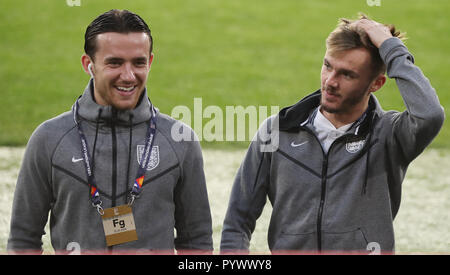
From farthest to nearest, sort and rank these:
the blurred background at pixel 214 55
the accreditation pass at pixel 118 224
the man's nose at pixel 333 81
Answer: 1. the blurred background at pixel 214 55
2. the man's nose at pixel 333 81
3. the accreditation pass at pixel 118 224

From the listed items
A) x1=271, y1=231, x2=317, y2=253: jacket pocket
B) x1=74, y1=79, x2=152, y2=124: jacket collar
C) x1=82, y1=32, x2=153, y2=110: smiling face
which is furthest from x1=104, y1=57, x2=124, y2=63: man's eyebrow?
x1=271, y1=231, x2=317, y2=253: jacket pocket

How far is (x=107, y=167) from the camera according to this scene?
2615 millimetres

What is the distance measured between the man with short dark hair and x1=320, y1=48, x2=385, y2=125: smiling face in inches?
22.9

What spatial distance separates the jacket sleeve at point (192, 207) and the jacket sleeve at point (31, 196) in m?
0.49

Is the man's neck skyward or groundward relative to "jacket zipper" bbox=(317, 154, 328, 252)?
skyward

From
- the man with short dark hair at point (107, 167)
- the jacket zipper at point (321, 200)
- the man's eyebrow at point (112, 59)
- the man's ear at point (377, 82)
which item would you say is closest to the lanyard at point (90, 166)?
the man with short dark hair at point (107, 167)

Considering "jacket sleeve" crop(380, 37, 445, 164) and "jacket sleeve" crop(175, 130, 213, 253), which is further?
"jacket sleeve" crop(175, 130, 213, 253)

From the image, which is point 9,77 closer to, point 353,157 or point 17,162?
point 17,162

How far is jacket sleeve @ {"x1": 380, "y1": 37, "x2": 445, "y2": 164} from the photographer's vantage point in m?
2.57

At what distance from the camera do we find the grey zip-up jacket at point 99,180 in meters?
2.59

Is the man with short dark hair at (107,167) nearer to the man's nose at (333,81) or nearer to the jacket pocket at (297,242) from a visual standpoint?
the jacket pocket at (297,242)

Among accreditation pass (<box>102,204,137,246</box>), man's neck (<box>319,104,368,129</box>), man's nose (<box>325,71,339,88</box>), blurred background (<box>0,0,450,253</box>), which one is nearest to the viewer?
accreditation pass (<box>102,204,137,246</box>)

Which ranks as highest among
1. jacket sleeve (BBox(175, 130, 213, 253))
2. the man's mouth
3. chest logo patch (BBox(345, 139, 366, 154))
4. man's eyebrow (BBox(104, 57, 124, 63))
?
man's eyebrow (BBox(104, 57, 124, 63))

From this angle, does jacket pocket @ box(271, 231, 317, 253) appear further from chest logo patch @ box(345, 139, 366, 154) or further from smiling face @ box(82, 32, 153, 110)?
smiling face @ box(82, 32, 153, 110)
